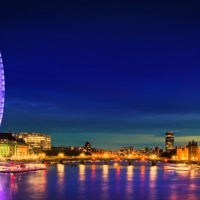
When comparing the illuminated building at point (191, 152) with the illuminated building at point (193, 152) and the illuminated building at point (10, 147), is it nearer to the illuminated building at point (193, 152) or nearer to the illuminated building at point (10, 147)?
the illuminated building at point (193, 152)

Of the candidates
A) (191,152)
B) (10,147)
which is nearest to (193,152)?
(191,152)

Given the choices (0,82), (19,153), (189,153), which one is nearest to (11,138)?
(19,153)

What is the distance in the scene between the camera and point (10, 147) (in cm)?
17538

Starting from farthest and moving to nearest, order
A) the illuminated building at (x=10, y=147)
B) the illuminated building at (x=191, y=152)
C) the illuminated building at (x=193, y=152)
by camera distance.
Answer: the illuminated building at (x=193, y=152)
the illuminated building at (x=191, y=152)
the illuminated building at (x=10, y=147)

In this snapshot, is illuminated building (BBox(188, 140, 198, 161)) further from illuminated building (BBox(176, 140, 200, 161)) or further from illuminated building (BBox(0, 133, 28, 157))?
illuminated building (BBox(0, 133, 28, 157))

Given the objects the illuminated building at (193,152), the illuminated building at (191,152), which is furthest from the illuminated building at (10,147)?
the illuminated building at (193,152)

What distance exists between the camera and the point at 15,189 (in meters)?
64.4

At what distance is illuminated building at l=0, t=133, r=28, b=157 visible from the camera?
171m

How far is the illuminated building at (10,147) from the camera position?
560 feet

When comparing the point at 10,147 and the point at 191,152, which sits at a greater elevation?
the point at 10,147

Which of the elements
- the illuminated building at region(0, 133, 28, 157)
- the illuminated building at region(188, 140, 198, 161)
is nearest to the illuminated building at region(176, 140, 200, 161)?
the illuminated building at region(188, 140, 198, 161)

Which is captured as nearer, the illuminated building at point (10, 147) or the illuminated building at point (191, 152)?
the illuminated building at point (10, 147)

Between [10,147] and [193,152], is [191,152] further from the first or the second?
[10,147]

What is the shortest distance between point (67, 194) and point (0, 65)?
16.9 m
